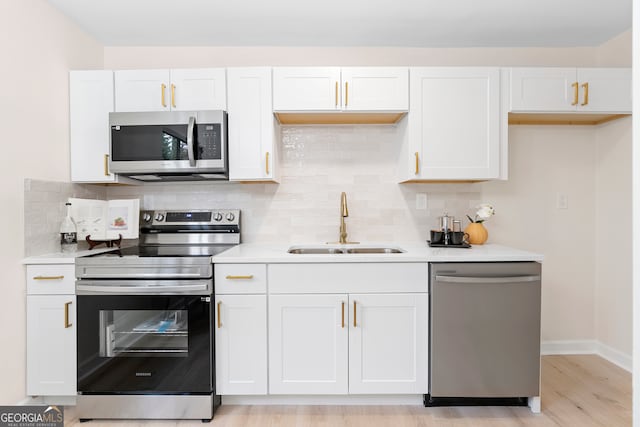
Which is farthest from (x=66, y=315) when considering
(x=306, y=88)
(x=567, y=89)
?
(x=567, y=89)

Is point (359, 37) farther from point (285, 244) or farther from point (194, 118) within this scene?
point (285, 244)

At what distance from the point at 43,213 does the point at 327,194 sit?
1834mm

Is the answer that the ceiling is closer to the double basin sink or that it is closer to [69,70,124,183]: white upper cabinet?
[69,70,124,183]: white upper cabinet

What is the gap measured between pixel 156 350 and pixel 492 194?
2579 mm

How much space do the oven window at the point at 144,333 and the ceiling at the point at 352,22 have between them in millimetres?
1873

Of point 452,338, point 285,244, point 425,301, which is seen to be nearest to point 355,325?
point 425,301

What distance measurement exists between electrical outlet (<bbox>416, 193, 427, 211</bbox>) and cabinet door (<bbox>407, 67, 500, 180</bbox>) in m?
0.42

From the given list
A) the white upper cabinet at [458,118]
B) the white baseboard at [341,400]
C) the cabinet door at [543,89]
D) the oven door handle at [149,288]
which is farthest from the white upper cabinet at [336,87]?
the white baseboard at [341,400]

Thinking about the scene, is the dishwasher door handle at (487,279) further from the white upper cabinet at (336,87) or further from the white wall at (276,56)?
the white wall at (276,56)

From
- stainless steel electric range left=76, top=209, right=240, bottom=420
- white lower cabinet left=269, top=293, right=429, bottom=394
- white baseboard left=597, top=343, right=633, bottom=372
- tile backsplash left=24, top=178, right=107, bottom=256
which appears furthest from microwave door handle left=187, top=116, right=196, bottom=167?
white baseboard left=597, top=343, right=633, bottom=372

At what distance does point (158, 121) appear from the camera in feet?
7.60

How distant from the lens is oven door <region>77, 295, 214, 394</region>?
2025 mm

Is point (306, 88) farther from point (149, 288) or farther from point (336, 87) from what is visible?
point (149, 288)

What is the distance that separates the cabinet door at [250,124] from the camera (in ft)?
7.79
